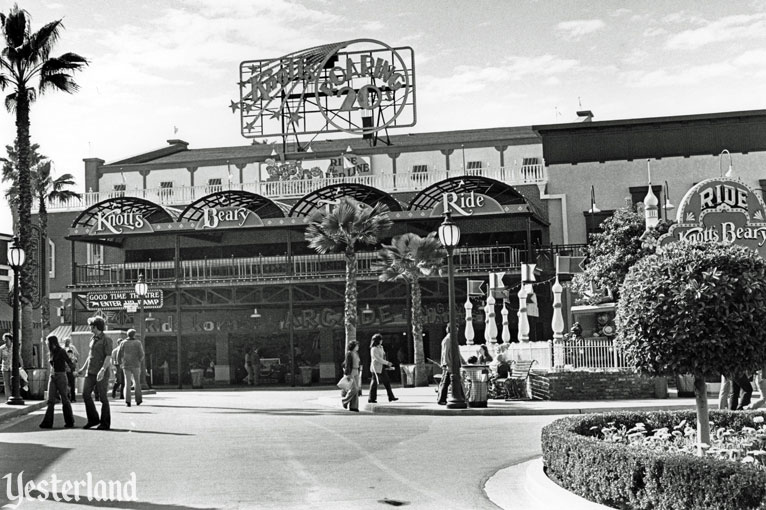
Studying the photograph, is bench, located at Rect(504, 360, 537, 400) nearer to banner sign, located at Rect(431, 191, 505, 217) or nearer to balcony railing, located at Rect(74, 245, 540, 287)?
balcony railing, located at Rect(74, 245, 540, 287)

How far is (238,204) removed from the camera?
46.6 metres

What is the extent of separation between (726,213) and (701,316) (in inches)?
501

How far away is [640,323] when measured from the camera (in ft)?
33.6

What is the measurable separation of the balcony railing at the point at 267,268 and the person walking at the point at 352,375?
21.3 metres

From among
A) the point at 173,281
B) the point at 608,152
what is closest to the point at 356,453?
the point at 173,281

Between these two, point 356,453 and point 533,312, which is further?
point 533,312

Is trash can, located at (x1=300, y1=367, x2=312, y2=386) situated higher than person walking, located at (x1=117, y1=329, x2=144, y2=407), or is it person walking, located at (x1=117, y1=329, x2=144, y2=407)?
person walking, located at (x1=117, y1=329, x2=144, y2=407)

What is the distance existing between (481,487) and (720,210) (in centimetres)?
1288

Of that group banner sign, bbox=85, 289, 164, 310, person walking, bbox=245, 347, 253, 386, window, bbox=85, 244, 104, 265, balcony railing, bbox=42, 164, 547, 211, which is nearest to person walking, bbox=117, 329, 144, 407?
banner sign, bbox=85, 289, 164, 310

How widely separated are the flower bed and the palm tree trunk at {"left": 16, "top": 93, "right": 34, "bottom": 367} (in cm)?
2212

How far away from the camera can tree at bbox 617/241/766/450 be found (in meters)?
9.88

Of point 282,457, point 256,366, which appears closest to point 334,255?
point 256,366

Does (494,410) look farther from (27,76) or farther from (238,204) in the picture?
(238,204)

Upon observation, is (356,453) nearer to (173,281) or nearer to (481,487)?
(481,487)
